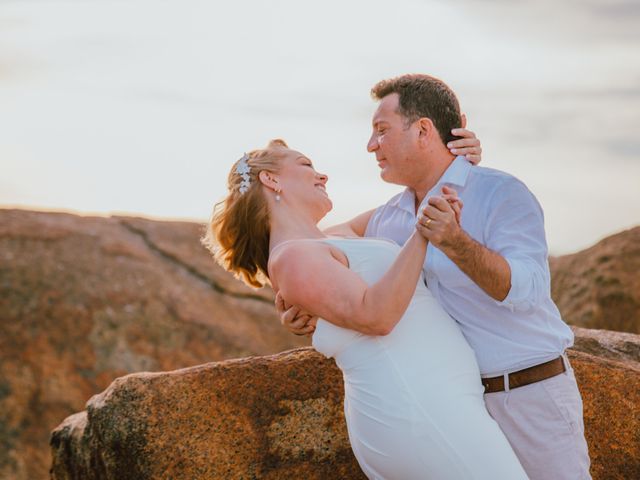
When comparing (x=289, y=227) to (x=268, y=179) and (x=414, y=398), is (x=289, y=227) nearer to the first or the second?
(x=268, y=179)

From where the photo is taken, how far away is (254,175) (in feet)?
12.0

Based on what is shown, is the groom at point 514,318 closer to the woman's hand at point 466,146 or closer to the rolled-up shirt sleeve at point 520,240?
the rolled-up shirt sleeve at point 520,240

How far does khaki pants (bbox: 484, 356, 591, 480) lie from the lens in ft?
10.9

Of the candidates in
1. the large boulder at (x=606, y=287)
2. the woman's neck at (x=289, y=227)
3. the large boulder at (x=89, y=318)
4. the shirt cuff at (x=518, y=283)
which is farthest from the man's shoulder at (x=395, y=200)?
the large boulder at (x=606, y=287)

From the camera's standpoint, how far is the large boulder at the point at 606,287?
A: 821 cm

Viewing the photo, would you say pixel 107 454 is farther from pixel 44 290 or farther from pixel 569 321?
pixel 569 321

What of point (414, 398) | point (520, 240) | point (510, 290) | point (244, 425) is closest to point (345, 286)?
point (414, 398)

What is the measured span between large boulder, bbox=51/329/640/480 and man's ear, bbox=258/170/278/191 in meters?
0.95

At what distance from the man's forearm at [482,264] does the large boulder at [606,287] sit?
551 centimetres

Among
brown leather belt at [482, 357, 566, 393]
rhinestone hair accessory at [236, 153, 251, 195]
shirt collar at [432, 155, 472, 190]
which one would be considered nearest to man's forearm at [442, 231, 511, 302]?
brown leather belt at [482, 357, 566, 393]

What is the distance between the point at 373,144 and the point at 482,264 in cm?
101

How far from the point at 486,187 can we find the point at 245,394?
1470 millimetres

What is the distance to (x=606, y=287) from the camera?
8.30 metres

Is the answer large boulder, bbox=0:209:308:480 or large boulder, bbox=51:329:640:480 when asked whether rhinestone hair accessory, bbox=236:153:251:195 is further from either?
large boulder, bbox=0:209:308:480
